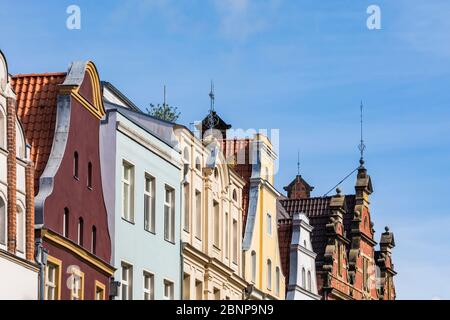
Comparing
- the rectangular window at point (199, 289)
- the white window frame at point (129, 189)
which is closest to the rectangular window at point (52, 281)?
the white window frame at point (129, 189)

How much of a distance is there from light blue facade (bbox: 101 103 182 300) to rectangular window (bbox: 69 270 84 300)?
2541mm

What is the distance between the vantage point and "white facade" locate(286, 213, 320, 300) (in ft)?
187

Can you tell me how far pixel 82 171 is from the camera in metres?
37.6

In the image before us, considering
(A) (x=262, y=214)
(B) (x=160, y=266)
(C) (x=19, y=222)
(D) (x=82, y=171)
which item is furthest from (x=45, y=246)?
(A) (x=262, y=214)

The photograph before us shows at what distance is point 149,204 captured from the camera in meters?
42.0

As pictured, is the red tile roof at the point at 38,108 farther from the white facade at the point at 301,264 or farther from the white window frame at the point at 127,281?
the white facade at the point at 301,264

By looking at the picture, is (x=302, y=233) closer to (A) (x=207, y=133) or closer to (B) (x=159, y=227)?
(A) (x=207, y=133)

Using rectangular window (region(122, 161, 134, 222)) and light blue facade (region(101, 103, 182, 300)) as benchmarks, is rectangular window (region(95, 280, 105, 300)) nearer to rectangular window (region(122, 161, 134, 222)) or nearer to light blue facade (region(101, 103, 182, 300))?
light blue facade (region(101, 103, 182, 300))

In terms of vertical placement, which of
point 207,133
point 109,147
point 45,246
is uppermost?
point 207,133

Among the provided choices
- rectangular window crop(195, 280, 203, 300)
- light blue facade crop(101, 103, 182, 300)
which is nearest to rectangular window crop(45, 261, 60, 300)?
light blue facade crop(101, 103, 182, 300)

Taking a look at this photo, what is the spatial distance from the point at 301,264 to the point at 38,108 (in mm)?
22018

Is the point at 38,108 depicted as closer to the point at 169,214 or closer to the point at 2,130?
the point at 2,130

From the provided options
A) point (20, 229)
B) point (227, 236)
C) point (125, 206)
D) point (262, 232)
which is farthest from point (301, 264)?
point (20, 229)
